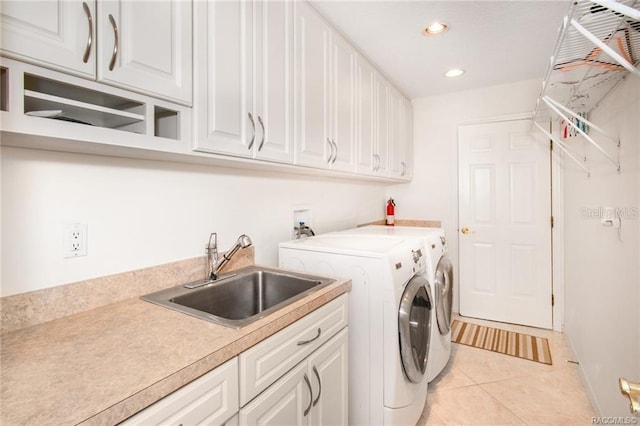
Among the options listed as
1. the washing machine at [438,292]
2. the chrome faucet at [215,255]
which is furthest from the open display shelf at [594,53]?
the chrome faucet at [215,255]

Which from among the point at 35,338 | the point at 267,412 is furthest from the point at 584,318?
the point at 35,338

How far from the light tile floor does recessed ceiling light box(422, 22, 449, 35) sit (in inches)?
93.9

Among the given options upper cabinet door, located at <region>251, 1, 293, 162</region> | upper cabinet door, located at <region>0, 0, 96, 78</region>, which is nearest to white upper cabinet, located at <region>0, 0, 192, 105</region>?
upper cabinet door, located at <region>0, 0, 96, 78</region>

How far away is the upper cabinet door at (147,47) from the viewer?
0.85 m

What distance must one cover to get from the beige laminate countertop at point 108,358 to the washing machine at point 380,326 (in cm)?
52

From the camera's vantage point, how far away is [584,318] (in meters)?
2.10

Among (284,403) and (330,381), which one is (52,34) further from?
(330,381)

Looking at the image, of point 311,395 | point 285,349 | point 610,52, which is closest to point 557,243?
point 610,52

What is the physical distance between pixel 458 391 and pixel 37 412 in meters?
2.24

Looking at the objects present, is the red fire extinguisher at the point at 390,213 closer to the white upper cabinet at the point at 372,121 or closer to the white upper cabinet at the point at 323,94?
the white upper cabinet at the point at 372,121

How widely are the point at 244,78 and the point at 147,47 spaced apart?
40 centimetres

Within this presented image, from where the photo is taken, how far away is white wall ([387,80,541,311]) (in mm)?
3123

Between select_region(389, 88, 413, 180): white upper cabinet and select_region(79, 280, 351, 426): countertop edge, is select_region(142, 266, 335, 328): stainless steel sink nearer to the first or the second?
select_region(79, 280, 351, 426): countertop edge

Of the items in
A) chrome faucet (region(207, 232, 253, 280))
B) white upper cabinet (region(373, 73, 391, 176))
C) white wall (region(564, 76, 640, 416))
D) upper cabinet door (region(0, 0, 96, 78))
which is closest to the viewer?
upper cabinet door (region(0, 0, 96, 78))
